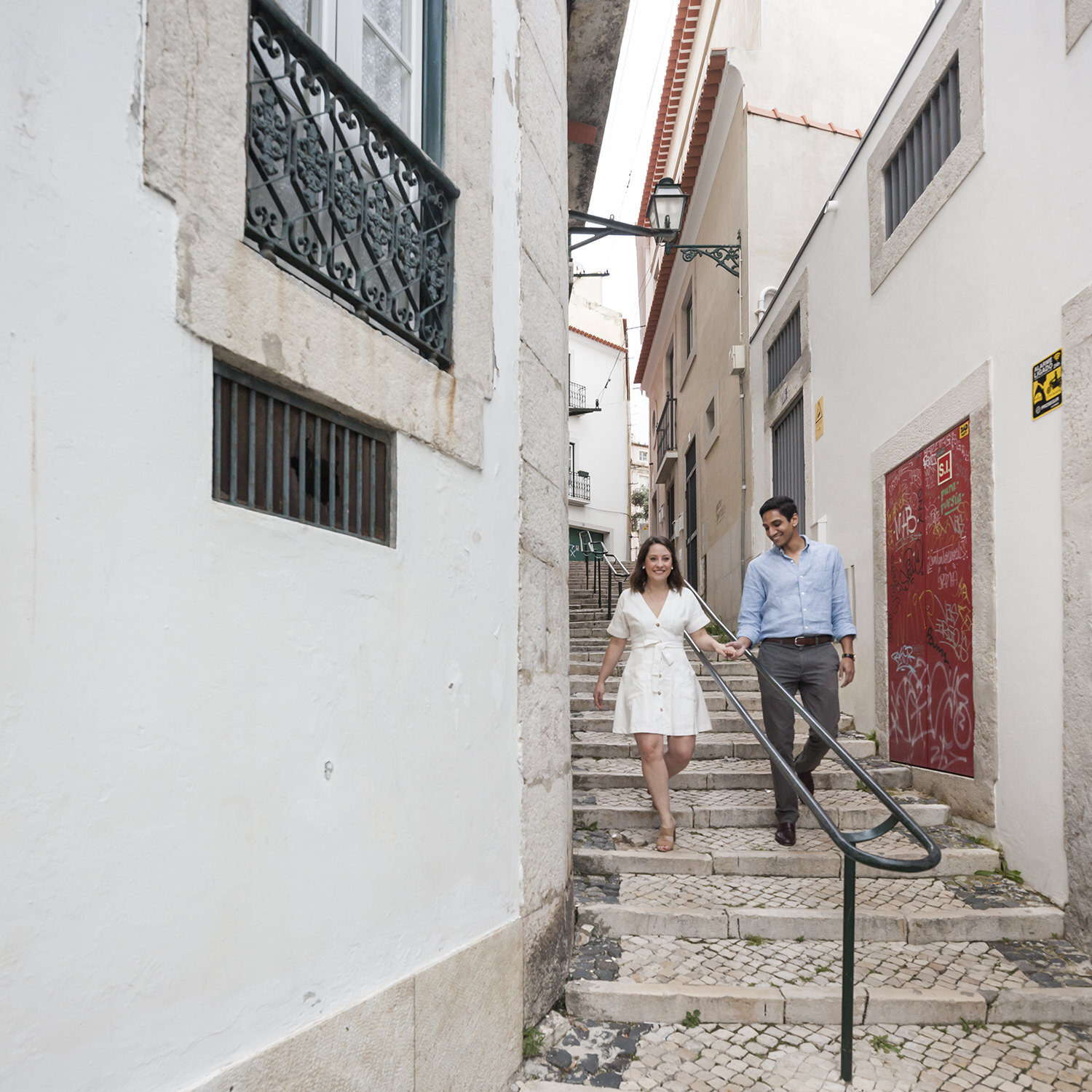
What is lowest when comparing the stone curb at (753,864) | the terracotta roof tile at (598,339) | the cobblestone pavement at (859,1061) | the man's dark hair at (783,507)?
the cobblestone pavement at (859,1061)

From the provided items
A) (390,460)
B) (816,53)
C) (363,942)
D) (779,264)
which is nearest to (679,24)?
(816,53)

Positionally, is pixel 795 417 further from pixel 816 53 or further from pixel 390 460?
pixel 390 460

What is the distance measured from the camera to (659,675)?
4641mm

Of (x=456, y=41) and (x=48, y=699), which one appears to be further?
(x=456, y=41)

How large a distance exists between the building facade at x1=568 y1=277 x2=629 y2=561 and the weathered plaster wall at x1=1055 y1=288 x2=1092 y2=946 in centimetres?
2538

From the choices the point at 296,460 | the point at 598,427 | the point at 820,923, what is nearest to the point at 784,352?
the point at 820,923

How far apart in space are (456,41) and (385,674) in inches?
88.4

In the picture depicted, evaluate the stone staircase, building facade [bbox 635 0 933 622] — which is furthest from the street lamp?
the stone staircase

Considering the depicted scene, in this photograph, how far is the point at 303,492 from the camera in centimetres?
255

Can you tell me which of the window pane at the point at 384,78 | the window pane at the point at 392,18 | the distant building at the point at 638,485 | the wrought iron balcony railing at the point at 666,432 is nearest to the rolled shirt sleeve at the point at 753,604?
the window pane at the point at 384,78

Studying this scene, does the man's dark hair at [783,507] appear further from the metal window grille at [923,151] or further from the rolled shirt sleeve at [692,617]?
the metal window grille at [923,151]

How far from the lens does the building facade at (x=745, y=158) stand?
10.1m

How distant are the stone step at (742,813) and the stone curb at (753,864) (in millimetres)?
373

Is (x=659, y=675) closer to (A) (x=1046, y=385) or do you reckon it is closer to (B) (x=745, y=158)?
(A) (x=1046, y=385)
